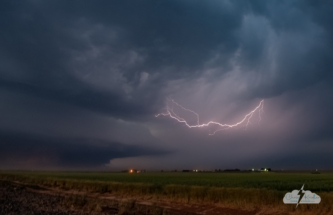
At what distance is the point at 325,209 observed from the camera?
1653cm

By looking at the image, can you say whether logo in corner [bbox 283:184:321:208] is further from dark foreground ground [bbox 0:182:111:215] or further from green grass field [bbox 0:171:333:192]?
dark foreground ground [bbox 0:182:111:215]

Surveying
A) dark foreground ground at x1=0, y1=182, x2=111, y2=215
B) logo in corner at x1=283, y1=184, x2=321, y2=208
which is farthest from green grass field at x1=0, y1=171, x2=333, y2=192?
dark foreground ground at x1=0, y1=182, x2=111, y2=215

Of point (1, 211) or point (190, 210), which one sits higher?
point (1, 211)

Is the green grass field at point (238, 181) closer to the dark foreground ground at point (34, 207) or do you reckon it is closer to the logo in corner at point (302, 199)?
the logo in corner at point (302, 199)

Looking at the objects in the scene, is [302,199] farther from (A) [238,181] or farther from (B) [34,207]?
(A) [238,181]

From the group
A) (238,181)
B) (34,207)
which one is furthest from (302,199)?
(238,181)

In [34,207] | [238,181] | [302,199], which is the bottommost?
[238,181]

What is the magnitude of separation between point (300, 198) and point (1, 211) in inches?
732

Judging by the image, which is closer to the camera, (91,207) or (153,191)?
(91,207)

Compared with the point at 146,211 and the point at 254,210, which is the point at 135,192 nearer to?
the point at 146,211

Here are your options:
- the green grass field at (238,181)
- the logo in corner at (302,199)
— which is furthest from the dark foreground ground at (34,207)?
the green grass field at (238,181)

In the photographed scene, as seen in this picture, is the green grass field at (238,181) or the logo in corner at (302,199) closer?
the logo in corner at (302,199)

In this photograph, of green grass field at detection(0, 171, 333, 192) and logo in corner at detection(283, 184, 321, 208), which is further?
green grass field at detection(0, 171, 333, 192)

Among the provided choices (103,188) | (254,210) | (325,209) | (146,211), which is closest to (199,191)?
(254,210)
